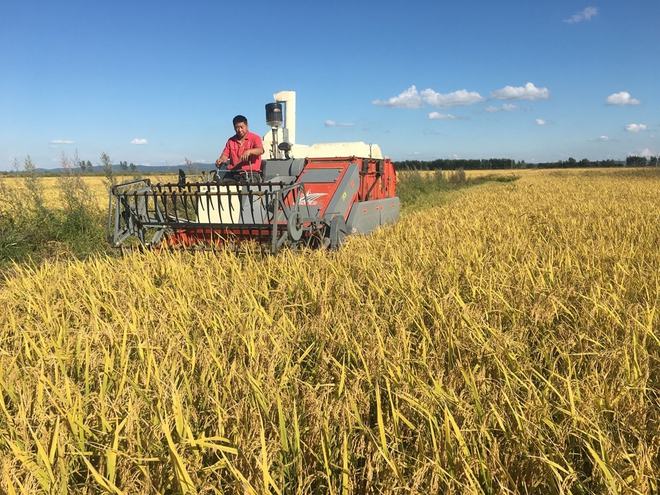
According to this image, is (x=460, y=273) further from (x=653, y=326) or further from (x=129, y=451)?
(x=129, y=451)

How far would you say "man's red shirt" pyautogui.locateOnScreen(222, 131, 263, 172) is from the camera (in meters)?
5.82

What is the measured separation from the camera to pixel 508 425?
4.70 feet

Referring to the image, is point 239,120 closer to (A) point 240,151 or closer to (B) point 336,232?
(A) point 240,151

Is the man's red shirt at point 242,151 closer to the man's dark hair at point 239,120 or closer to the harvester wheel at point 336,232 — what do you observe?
the man's dark hair at point 239,120

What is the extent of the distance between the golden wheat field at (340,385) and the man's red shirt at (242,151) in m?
2.78

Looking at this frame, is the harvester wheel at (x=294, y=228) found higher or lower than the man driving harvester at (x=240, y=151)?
lower

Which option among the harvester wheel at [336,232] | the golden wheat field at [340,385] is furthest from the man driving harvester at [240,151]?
the golden wheat field at [340,385]

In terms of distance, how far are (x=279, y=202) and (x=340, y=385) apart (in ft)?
9.72

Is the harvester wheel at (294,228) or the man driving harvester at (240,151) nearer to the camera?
the harvester wheel at (294,228)

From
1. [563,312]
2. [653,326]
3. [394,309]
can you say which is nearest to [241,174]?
[394,309]

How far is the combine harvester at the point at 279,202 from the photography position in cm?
450

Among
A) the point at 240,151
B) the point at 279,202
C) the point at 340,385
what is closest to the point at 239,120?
the point at 240,151

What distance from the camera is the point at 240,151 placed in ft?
19.3

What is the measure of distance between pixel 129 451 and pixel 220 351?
0.79m
